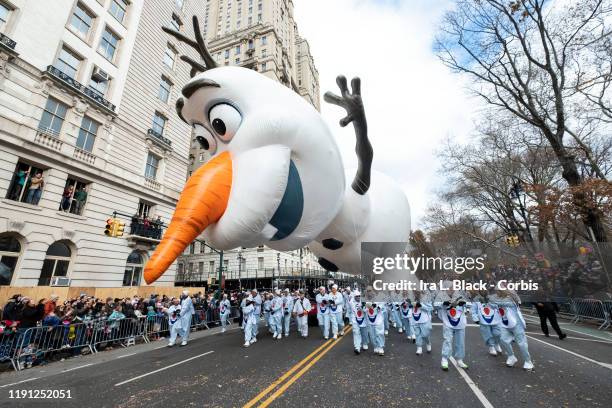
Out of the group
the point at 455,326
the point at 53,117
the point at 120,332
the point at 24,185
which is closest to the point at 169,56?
the point at 53,117

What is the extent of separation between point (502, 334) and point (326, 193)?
20.0ft

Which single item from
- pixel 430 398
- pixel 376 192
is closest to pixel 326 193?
pixel 376 192

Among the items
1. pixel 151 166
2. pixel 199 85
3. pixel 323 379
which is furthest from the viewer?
pixel 151 166

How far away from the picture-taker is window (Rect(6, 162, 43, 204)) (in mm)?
11844

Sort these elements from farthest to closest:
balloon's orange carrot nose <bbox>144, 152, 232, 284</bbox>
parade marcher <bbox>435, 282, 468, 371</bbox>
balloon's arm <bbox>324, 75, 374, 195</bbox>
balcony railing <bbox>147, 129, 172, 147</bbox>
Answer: balcony railing <bbox>147, 129, 172, 147</bbox> < parade marcher <bbox>435, 282, 468, 371</bbox> < balloon's arm <bbox>324, 75, 374, 195</bbox> < balloon's orange carrot nose <bbox>144, 152, 232, 284</bbox>

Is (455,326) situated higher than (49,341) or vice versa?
(455,326)

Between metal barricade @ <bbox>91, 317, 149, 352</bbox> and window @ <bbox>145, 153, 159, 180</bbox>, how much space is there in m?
10.5

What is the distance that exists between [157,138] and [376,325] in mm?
17720

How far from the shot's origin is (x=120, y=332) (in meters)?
9.99

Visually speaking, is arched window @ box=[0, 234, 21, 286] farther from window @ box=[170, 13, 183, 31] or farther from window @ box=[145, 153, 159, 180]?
window @ box=[170, 13, 183, 31]

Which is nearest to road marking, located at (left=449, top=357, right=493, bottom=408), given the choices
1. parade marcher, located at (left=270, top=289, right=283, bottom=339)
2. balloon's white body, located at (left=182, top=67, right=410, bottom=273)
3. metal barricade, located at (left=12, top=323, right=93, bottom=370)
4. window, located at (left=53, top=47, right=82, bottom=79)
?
balloon's white body, located at (left=182, top=67, right=410, bottom=273)

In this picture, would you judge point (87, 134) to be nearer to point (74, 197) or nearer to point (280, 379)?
point (74, 197)

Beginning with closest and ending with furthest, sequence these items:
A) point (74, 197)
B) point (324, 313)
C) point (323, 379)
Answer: point (323, 379), point (324, 313), point (74, 197)

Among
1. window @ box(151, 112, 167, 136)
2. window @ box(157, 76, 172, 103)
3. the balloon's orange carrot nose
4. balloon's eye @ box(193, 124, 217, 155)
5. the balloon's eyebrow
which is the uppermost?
window @ box(157, 76, 172, 103)
